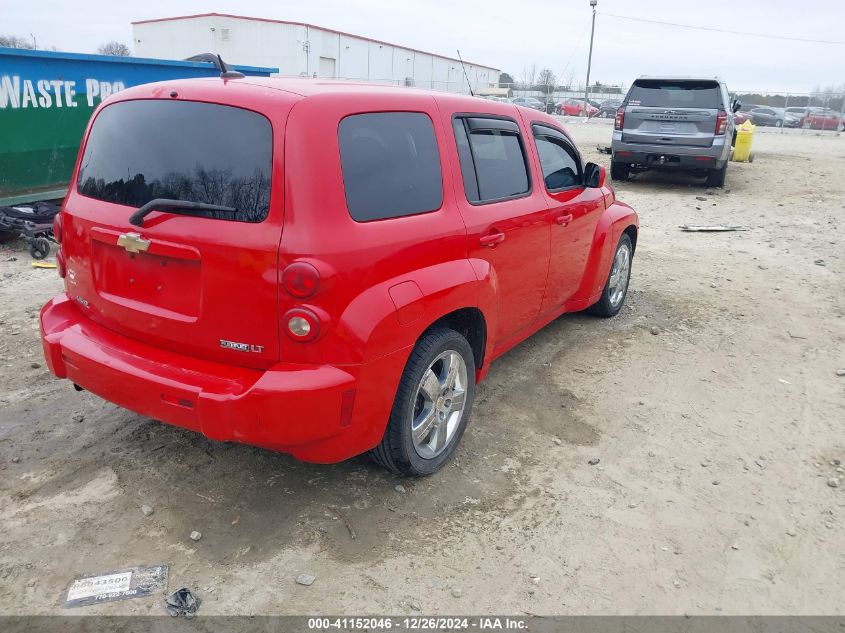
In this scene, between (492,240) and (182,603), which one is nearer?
(182,603)

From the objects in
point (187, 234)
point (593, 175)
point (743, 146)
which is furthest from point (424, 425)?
point (743, 146)

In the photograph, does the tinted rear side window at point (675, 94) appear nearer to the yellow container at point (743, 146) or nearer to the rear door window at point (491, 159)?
the yellow container at point (743, 146)

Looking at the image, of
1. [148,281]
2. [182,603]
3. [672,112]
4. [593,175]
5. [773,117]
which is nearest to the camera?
[182,603]

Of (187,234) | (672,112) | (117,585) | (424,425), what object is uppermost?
(672,112)

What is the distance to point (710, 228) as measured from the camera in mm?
9969

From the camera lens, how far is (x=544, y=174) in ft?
14.4

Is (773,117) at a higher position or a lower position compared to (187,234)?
higher

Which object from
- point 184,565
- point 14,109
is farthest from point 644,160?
point 184,565

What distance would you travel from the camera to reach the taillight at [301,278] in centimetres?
258

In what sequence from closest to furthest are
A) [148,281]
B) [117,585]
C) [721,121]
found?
[117,585] → [148,281] → [721,121]

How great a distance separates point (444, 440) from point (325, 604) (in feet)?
3.79

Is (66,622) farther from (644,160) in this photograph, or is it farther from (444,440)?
(644,160)

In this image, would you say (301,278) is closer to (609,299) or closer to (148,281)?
(148,281)

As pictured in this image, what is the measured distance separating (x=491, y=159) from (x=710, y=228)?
287 inches
